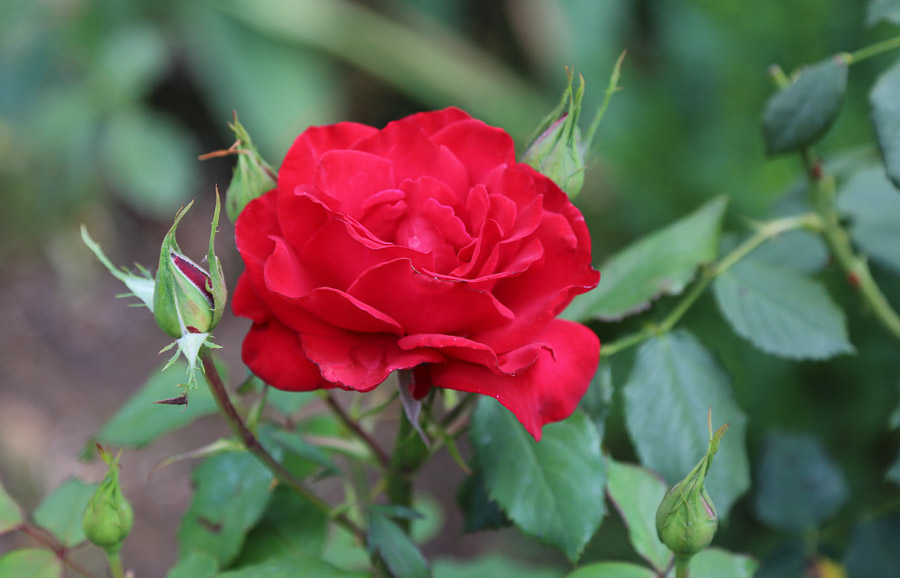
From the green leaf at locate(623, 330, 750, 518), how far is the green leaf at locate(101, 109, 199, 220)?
1436 millimetres

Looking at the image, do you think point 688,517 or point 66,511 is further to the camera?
point 66,511

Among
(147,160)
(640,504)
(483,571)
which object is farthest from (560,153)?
(147,160)

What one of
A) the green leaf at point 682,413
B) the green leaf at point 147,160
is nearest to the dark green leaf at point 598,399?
the green leaf at point 682,413

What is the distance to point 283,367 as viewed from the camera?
1.20 ft

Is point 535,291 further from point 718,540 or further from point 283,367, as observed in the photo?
point 718,540

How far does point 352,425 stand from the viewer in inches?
19.1

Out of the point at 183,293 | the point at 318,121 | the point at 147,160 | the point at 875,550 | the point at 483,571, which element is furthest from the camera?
the point at 318,121

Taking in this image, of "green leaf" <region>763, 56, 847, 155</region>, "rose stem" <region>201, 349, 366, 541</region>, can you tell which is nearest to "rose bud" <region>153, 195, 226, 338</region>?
"rose stem" <region>201, 349, 366, 541</region>

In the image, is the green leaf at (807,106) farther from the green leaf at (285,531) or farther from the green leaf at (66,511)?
the green leaf at (66,511)

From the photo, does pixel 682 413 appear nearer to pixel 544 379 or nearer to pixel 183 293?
pixel 544 379

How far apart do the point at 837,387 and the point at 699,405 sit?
1.98 feet

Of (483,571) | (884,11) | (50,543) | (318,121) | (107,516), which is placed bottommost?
(318,121)

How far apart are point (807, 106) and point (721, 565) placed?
296 mm

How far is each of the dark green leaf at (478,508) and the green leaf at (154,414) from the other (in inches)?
7.0
